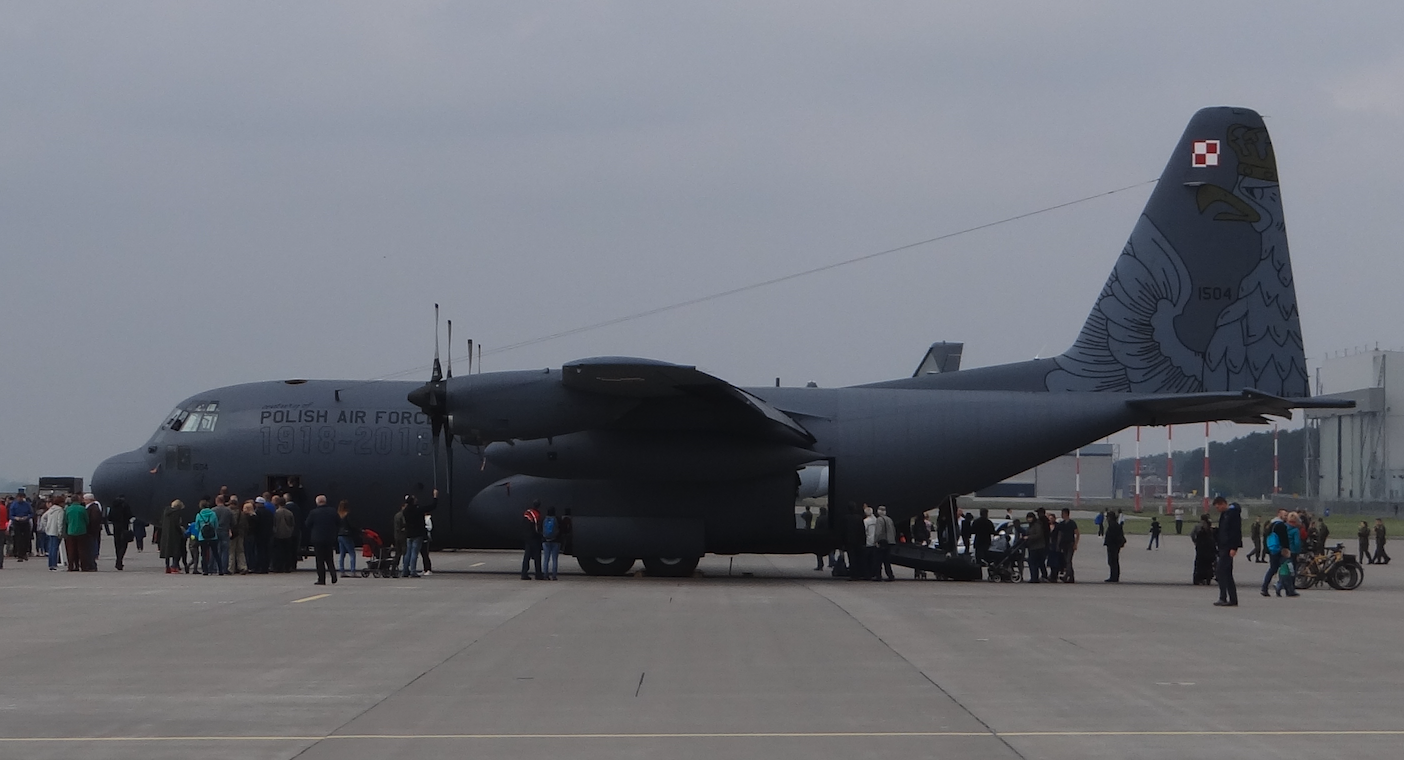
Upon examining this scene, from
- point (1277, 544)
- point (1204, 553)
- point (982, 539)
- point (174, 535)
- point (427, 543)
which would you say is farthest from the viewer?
point (982, 539)

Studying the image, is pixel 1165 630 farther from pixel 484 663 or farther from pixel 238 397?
pixel 238 397

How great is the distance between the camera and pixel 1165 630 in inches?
623

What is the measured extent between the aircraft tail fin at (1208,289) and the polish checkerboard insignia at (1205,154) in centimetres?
2

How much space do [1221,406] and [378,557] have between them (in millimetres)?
14827

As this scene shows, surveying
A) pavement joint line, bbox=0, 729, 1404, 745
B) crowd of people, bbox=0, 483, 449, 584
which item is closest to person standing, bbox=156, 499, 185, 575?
crowd of people, bbox=0, 483, 449, 584

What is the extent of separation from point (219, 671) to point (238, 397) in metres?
15.1

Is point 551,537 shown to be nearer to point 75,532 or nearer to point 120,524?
point 75,532

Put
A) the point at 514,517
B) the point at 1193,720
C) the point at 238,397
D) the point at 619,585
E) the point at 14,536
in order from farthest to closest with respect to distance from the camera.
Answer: the point at 14,536 → the point at 238,397 → the point at 514,517 → the point at 619,585 → the point at 1193,720

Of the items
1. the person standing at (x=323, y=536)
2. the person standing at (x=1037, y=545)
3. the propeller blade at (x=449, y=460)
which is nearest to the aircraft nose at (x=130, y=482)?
the person standing at (x=323, y=536)

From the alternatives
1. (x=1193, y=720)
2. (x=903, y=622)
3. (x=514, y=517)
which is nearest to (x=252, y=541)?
(x=514, y=517)

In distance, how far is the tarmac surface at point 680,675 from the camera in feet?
28.5

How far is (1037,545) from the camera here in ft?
83.3

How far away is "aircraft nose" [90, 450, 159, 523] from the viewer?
2595 centimetres

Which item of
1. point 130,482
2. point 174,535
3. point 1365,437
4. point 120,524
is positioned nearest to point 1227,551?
point 174,535
